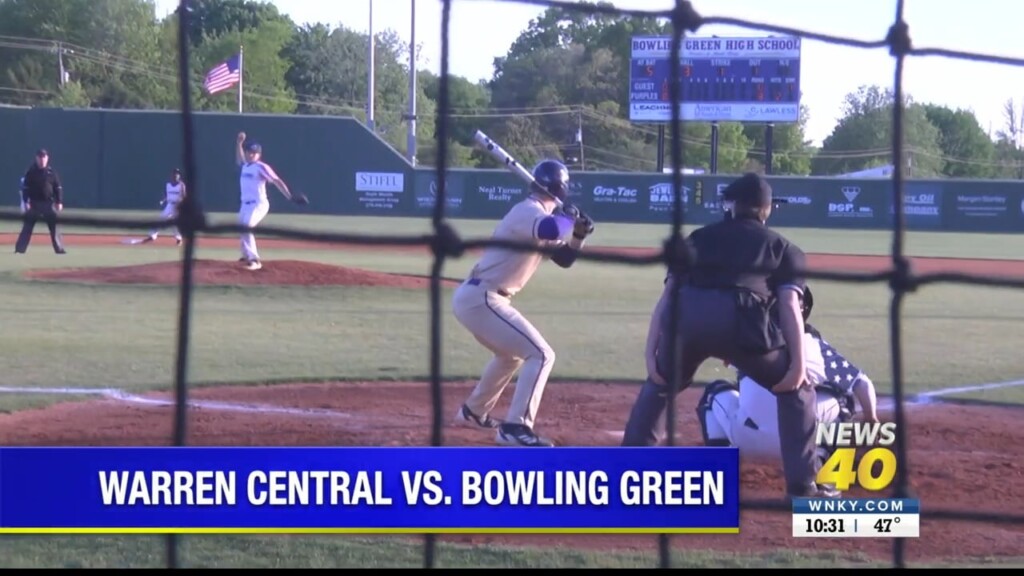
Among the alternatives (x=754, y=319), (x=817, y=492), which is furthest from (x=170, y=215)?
(x=817, y=492)

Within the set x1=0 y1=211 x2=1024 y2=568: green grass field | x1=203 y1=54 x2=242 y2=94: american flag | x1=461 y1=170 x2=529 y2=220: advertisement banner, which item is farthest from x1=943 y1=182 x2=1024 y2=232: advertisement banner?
x1=203 y1=54 x2=242 y2=94: american flag

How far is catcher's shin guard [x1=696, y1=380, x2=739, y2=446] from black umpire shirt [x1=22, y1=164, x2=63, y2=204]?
9.95 m

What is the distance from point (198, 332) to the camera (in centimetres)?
973

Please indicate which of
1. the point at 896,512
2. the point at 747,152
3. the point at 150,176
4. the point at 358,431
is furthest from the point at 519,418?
the point at 747,152

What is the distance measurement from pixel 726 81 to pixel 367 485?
2112cm

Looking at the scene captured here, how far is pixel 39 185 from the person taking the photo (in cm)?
1421

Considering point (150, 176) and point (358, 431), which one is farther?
point (150, 176)

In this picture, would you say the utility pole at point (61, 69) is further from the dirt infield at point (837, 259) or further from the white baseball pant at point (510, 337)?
the white baseball pant at point (510, 337)

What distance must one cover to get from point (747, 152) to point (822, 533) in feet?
90.2

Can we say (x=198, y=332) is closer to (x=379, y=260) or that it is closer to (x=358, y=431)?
(x=358, y=431)

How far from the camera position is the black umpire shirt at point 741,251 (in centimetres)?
434

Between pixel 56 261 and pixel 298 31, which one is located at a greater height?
pixel 298 31

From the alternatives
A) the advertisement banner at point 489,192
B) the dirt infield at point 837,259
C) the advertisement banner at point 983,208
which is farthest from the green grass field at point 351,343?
the advertisement banner at point 983,208

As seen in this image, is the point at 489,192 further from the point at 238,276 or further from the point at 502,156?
the point at 502,156
